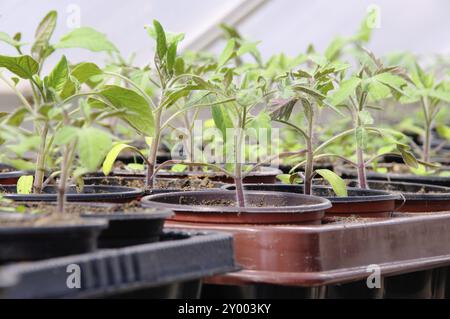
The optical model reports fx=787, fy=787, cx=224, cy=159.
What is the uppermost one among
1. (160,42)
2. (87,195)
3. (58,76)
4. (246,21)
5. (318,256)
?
(246,21)

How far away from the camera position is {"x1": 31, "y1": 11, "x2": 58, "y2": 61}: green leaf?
56.8 inches

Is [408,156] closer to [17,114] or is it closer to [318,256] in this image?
[318,256]

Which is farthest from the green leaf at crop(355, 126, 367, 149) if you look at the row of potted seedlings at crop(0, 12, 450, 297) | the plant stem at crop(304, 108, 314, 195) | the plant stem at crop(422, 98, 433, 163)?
the plant stem at crop(422, 98, 433, 163)

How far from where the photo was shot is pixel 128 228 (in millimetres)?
1151

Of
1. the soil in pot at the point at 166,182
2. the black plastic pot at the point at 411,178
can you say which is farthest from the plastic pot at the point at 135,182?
the black plastic pot at the point at 411,178

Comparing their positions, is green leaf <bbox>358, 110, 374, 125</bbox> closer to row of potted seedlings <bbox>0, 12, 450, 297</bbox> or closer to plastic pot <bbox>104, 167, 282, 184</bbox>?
row of potted seedlings <bbox>0, 12, 450, 297</bbox>

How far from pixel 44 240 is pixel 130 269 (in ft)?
0.37

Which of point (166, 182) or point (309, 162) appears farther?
point (166, 182)

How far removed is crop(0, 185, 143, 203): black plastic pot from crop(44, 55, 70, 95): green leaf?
21 cm

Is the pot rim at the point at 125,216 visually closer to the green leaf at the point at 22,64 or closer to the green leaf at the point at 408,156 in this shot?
the green leaf at the point at 22,64

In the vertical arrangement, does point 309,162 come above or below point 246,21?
below

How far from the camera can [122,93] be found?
1.46 m

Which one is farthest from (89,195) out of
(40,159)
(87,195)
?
(40,159)
